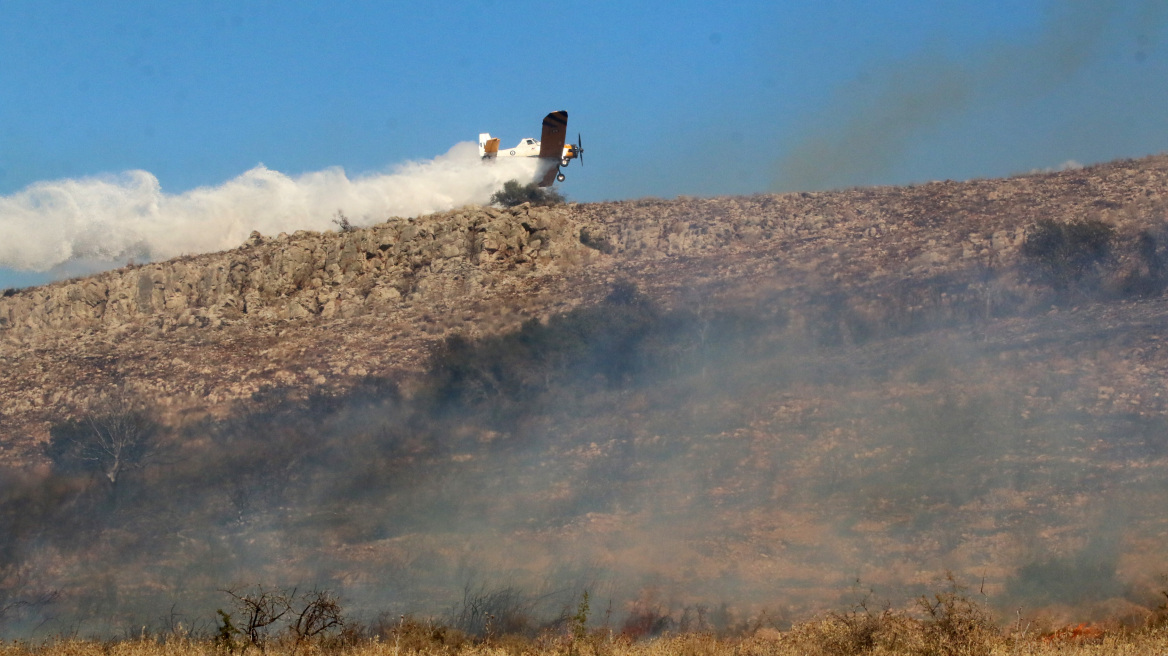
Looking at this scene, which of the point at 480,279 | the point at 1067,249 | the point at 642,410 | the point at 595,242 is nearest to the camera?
the point at 642,410

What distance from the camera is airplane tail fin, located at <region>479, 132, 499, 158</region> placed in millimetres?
57250

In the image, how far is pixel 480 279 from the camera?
156 ft

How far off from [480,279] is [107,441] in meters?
18.3

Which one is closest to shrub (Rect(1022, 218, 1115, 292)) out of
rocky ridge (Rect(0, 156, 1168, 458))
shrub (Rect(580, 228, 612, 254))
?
rocky ridge (Rect(0, 156, 1168, 458))

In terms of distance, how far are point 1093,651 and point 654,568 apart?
1329cm

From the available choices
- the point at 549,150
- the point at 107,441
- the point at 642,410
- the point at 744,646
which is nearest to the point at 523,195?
the point at 549,150

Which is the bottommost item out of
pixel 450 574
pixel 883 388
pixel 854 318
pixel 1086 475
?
pixel 450 574

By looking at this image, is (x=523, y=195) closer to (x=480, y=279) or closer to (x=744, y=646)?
(x=480, y=279)

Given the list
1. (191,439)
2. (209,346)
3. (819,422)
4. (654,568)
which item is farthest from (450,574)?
(209,346)

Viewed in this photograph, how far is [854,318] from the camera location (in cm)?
3838

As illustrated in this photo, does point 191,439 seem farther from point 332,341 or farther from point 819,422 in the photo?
point 819,422

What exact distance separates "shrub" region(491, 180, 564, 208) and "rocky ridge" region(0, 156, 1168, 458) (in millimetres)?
2563

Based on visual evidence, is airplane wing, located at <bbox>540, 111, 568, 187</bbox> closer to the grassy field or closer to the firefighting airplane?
the firefighting airplane

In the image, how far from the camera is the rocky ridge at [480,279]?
133 feet
